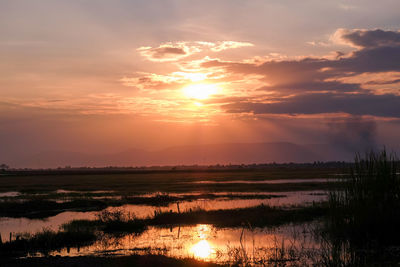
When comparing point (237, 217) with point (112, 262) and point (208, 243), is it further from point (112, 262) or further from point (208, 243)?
point (112, 262)

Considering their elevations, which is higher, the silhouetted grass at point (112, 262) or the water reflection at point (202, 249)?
the silhouetted grass at point (112, 262)

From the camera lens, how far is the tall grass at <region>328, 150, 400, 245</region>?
18.9 meters

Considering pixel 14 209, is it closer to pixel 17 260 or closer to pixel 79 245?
pixel 79 245

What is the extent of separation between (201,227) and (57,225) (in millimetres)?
10531

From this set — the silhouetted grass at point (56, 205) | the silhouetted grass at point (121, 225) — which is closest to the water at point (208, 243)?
the silhouetted grass at point (121, 225)

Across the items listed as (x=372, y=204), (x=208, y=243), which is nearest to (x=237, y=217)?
(x=208, y=243)

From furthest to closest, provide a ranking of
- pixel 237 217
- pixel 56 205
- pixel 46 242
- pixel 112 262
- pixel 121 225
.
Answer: pixel 56 205 < pixel 237 217 < pixel 121 225 < pixel 46 242 < pixel 112 262

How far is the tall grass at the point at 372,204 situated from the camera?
18.9m

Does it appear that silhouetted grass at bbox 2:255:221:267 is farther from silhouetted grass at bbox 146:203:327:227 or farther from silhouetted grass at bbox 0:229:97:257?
silhouetted grass at bbox 146:203:327:227

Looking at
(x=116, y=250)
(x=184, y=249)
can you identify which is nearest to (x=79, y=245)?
(x=116, y=250)

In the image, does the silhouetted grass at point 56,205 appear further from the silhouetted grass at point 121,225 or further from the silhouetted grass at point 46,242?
A: the silhouetted grass at point 46,242

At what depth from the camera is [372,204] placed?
1902 centimetres

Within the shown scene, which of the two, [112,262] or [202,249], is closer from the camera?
[112,262]

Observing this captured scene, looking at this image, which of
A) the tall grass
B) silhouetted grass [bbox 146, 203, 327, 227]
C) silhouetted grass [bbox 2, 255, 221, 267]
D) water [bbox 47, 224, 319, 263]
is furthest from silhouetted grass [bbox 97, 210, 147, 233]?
the tall grass
